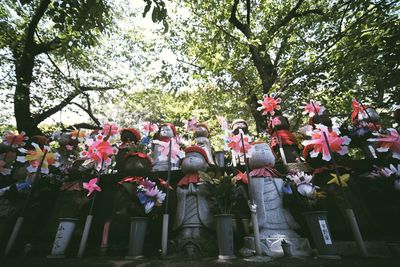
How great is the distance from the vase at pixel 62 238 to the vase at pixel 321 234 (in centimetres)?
312

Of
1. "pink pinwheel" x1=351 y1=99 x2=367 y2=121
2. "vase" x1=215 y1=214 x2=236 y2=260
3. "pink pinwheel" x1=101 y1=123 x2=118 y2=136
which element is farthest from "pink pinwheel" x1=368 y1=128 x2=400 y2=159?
"pink pinwheel" x1=101 y1=123 x2=118 y2=136

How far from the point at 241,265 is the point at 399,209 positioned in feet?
7.63

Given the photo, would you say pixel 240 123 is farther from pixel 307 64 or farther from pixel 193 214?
pixel 307 64

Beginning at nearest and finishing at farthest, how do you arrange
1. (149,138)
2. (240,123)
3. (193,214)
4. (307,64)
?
(193,214) → (240,123) → (149,138) → (307,64)

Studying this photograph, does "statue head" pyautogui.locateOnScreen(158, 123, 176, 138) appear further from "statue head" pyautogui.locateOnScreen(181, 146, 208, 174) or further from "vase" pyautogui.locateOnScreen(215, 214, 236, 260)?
"vase" pyautogui.locateOnScreen(215, 214, 236, 260)

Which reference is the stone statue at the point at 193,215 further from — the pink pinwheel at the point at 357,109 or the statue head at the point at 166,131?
the pink pinwheel at the point at 357,109

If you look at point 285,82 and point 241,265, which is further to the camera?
point 285,82

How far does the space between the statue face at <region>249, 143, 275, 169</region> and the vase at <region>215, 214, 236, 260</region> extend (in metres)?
1.01

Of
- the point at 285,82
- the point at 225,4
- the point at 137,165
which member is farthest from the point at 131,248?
the point at 225,4

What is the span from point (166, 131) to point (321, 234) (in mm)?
3444

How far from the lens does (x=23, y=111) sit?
830 cm

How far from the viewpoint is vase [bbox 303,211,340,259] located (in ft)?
7.59

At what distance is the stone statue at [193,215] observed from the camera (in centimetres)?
279

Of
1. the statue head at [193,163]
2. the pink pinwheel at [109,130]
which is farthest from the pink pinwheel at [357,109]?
the pink pinwheel at [109,130]
